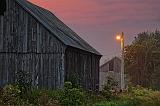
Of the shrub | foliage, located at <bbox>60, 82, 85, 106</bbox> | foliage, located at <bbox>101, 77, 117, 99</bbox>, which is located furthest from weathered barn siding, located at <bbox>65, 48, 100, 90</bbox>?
the shrub

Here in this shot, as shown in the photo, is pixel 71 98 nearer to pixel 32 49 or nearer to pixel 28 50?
pixel 32 49

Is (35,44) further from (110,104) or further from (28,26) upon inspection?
(110,104)

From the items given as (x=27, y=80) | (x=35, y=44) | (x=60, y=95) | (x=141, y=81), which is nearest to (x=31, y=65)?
(x=35, y=44)

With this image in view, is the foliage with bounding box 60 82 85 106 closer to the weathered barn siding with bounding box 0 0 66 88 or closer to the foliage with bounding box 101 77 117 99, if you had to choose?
the weathered barn siding with bounding box 0 0 66 88

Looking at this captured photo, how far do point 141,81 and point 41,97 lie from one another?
58.0 meters

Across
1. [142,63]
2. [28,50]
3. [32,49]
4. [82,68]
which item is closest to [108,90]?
[82,68]

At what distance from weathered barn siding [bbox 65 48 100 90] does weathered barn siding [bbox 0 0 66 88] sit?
1072mm

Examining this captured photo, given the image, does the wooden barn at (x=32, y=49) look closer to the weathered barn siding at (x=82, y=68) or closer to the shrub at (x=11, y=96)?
the weathered barn siding at (x=82, y=68)

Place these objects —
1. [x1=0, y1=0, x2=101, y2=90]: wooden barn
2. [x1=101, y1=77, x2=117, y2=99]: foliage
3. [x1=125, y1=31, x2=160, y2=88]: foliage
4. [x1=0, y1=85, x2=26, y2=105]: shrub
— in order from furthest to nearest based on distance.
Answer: [x1=125, y1=31, x2=160, y2=88]: foliage → [x1=101, y1=77, x2=117, y2=99]: foliage → [x1=0, y1=0, x2=101, y2=90]: wooden barn → [x1=0, y1=85, x2=26, y2=105]: shrub

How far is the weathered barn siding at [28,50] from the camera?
3478 centimetres

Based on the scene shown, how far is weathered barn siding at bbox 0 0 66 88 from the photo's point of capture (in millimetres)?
34781

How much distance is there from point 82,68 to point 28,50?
6.75m

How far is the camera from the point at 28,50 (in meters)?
35.6

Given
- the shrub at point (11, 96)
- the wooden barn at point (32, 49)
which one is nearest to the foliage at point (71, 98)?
the shrub at point (11, 96)
